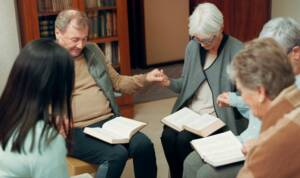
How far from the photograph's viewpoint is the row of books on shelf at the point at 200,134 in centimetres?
189

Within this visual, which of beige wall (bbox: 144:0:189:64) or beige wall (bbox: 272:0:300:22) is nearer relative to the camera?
beige wall (bbox: 272:0:300:22)

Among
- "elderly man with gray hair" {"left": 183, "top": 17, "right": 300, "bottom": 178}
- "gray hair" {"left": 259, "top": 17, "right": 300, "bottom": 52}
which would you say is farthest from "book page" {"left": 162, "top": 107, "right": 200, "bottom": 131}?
"gray hair" {"left": 259, "top": 17, "right": 300, "bottom": 52}

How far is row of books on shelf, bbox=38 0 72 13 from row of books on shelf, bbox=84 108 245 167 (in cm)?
144

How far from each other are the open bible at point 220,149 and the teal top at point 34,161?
0.75 meters

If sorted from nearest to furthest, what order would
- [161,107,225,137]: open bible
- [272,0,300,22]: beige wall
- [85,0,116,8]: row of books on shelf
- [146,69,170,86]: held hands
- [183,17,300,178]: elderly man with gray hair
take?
[183,17,300,178]: elderly man with gray hair < [161,107,225,137]: open bible < [146,69,170,86]: held hands < [85,0,116,8]: row of books on shelf < [272,0,300,22]: beige wall

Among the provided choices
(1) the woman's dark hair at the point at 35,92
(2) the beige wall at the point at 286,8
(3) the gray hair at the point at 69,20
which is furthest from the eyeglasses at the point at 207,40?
(2) the beige wall at the point at 286,8

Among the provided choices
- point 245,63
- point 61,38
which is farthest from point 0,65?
point 245,63

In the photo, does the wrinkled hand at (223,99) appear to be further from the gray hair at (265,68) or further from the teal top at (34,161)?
the teal top at (34,161)

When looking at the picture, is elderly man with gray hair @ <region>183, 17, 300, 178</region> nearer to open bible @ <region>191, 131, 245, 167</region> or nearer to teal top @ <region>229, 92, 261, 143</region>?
open bible @ <region>191, 131, 245, 167</region>

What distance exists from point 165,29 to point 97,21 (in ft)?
5.33

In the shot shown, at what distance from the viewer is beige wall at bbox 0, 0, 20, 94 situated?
322 cm

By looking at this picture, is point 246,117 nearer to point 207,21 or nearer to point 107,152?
point 207,21

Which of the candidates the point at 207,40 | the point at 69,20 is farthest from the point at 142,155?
the point at 69,20

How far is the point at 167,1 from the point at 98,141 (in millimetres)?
3121
